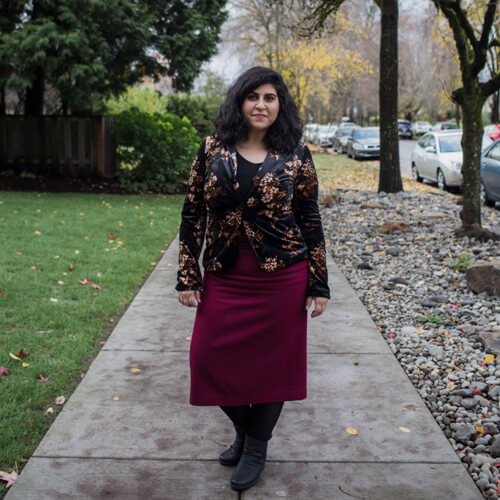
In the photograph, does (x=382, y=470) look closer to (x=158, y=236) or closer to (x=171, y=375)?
(x=171, y=375)

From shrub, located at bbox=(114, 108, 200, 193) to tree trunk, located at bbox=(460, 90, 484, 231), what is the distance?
7267mm

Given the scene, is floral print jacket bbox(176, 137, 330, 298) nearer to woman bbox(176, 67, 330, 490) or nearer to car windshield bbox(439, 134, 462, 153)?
woman bbox(176, 67, 330, 490)

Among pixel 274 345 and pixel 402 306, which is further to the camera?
pixel 402 306

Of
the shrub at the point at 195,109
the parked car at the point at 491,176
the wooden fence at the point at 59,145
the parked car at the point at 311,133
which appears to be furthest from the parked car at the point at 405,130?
the wooden fence at the point at 59,145

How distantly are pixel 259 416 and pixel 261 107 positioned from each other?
1.45m

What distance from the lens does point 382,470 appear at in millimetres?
2955

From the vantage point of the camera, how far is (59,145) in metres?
14.4

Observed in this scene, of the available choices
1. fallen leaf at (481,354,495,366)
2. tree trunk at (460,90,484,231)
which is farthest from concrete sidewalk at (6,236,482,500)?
tree trunk at (460,90,484,231)

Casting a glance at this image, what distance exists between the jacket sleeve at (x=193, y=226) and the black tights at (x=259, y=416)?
64 centimetres

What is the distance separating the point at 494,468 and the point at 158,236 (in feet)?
21.5

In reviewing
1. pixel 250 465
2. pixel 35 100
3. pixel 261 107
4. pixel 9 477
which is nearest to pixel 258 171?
pixel 261 107

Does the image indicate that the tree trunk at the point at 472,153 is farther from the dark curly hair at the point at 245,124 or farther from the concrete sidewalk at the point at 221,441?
the dark curly hair at the point at 245,124

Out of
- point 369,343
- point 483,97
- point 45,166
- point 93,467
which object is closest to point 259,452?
point 93,467

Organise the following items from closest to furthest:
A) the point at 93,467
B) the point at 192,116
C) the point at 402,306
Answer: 1. the point at 93,467
2. the point at 402,306
3. the point at 192,116
